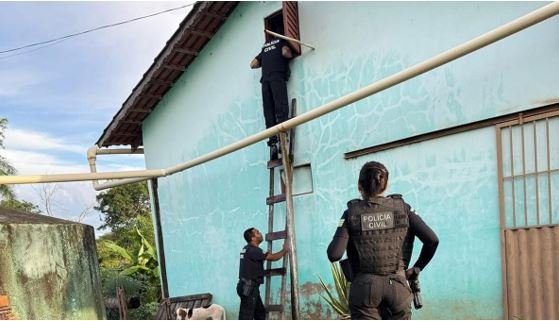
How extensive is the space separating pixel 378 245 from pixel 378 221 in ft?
0.47

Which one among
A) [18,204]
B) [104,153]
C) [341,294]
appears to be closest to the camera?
[341,294]

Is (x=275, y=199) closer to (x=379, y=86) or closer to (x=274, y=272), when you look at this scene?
(x=274, y=272)

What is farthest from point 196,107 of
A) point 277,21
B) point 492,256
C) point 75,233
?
point 492,256

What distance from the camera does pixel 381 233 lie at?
9.67 feet

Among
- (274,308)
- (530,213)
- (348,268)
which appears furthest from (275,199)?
(348,268)

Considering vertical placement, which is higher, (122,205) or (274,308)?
(122,205)

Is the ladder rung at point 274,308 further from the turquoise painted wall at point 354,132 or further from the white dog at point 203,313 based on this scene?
the white dog at point 203,313

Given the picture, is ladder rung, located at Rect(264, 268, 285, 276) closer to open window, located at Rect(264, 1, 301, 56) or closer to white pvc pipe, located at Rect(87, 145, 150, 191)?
open window, located at Rect(264, 1, 301, 56)

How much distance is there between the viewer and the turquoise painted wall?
14.7 feet

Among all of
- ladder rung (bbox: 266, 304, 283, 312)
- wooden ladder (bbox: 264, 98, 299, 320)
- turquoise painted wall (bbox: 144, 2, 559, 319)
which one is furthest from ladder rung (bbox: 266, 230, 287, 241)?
ladder rung (bbox: 266, 304, 283, 312)

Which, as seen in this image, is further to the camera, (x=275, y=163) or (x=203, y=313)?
(x=203, y=313)

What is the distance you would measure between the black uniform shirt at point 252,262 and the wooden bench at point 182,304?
2.18 meters

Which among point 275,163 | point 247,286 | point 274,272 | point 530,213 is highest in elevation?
point 275,163

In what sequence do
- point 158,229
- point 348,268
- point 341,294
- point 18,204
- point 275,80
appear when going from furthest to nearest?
point 18,204 → point 158,229 → point 275,80 → point 341,294 → point 348,268
